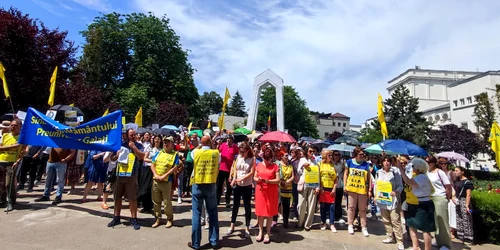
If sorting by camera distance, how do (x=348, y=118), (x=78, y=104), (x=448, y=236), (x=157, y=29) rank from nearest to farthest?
1. (x=448, y=236)
2. (x=78, y=104)
3. (x=157, y=29)
4. (x=348, y=118)

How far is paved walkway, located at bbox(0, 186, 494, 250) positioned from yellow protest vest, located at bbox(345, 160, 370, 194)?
3.41 feet

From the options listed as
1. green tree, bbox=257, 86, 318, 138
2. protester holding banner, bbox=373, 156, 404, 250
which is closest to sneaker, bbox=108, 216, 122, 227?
protester holding banner, bbox=373, 156, 404, 250

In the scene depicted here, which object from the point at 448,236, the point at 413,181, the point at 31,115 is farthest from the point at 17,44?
the point at 448,236

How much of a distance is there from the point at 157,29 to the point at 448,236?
34.7 metres

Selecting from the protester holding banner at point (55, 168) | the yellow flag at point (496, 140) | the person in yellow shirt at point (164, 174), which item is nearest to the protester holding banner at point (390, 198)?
the yellow flag at point (496, 140)

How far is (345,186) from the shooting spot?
6.93 meters

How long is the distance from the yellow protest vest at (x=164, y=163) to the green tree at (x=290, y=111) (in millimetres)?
62250

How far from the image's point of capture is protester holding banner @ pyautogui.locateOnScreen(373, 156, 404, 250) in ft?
20.2

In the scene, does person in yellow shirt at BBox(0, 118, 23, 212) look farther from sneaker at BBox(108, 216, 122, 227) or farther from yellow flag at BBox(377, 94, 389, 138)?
yellow flag at BBox(377, 94, 389, 138)

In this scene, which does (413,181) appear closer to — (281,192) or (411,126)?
(281,192)

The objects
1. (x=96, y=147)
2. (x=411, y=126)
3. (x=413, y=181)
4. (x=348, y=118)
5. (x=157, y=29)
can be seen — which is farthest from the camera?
(x=348, y=118)

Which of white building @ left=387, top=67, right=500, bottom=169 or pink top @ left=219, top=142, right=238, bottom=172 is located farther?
white building @ left=387, top=67, right=500, bottom=169

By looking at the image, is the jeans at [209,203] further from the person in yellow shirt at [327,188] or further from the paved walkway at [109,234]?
the person in yellow shirt at [327,188]

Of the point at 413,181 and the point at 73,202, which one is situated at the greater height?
the point at 413,181
